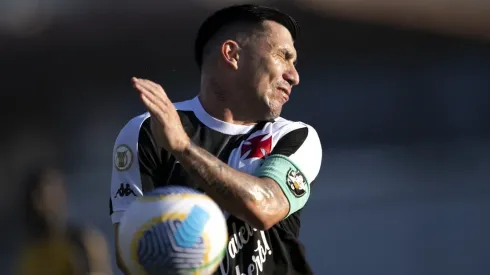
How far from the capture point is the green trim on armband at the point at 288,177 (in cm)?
390

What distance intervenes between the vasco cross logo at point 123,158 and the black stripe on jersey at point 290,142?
658mm

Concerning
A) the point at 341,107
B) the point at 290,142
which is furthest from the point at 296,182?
the point at 341,107

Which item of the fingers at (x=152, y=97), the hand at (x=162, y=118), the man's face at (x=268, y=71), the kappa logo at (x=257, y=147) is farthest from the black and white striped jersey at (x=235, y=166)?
the fingers at (x=152, y=97)

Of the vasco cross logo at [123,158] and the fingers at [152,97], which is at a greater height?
the fingers at [152,97]

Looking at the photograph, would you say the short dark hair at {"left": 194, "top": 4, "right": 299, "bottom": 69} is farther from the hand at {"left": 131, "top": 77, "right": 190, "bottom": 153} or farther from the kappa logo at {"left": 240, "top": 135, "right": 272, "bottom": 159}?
the hand at {"left": 131, "top": 77, "right": 190, "bottom": 153}

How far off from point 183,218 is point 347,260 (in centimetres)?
641

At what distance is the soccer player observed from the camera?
12.1 ft

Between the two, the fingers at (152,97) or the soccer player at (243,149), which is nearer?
the fingers at (152,97)

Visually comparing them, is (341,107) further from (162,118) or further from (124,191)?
(162,118)

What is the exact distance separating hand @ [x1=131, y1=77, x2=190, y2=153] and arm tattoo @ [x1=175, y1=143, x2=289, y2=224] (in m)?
0.05

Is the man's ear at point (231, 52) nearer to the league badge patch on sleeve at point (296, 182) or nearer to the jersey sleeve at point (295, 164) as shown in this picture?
the jersey sleeve at point (295, 164)

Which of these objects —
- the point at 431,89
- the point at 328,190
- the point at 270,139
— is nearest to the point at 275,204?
the point at 270,139

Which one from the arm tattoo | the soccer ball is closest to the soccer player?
the arm tattoo

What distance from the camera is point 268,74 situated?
415 centimetres
